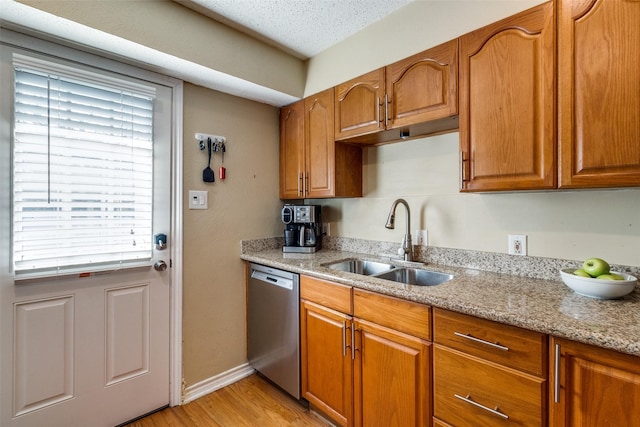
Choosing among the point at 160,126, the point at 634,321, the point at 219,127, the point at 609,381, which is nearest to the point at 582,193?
the point at 634,321

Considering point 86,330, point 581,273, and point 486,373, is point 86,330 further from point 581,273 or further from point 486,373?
point 581,273

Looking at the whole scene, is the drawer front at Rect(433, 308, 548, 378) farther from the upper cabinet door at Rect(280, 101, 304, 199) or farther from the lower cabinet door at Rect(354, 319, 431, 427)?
the upper cabinet door at Rect(280, 101, 304, 199)

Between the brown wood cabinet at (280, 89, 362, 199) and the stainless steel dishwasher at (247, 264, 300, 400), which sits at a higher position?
the brown wood cabinet at (280, 89, 362, 199)

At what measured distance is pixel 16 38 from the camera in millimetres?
1403

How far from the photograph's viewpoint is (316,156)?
2.15 meters

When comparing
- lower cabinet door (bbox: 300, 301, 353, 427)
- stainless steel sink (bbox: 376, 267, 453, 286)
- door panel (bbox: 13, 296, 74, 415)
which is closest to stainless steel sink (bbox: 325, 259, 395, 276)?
stainless steel sink (bbox: 376, 267, 453, 286)

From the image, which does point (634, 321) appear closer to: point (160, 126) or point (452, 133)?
point (452, 133)

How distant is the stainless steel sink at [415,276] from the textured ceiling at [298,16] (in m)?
A: 1.51

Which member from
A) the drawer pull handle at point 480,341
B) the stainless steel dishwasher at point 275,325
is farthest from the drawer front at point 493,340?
the stainless steel dishwasher at point 275,325

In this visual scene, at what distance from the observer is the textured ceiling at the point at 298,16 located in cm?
165

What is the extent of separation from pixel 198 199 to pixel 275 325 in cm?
99

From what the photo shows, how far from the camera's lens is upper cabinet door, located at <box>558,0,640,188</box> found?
103cm

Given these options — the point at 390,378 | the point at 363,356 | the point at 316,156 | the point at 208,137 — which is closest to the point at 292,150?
the point at 316,156

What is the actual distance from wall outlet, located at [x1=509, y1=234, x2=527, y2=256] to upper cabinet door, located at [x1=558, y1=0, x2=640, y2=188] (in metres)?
0.42
